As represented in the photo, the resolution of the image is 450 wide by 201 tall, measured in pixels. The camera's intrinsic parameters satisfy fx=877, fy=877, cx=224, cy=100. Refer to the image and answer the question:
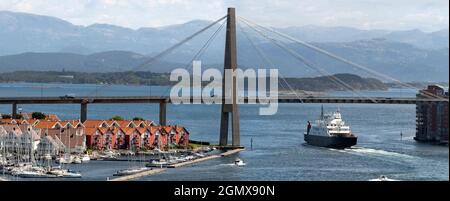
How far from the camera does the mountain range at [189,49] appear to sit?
6800 cm

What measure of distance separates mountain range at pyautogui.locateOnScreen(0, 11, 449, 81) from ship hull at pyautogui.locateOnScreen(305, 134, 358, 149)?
34.9m

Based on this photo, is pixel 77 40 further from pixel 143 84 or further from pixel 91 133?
pixel 91 133

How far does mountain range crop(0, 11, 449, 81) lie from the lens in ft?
223

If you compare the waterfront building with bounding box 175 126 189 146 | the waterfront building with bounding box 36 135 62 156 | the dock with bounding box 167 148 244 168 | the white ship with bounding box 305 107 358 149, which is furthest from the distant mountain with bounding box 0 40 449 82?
the waterfront building with bounding box 36 135 62 156

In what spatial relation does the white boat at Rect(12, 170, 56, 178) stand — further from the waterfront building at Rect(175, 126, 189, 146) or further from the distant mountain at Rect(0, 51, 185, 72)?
the distant mountain at Rect(0, 51, 185, 72)

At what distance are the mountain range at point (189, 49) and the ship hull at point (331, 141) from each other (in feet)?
115

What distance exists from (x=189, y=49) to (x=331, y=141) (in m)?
82.2

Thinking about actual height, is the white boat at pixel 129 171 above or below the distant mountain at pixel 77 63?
below

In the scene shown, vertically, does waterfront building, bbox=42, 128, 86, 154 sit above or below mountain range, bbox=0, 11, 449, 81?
below

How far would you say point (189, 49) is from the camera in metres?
96.8

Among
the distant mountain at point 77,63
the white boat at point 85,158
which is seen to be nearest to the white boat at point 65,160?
the white boat at point 85,158

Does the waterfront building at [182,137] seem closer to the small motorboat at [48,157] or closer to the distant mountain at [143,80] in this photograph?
the small motorboat at [48,157]

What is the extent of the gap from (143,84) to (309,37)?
31.2m

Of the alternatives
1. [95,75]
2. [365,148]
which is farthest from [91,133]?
[95,75]
